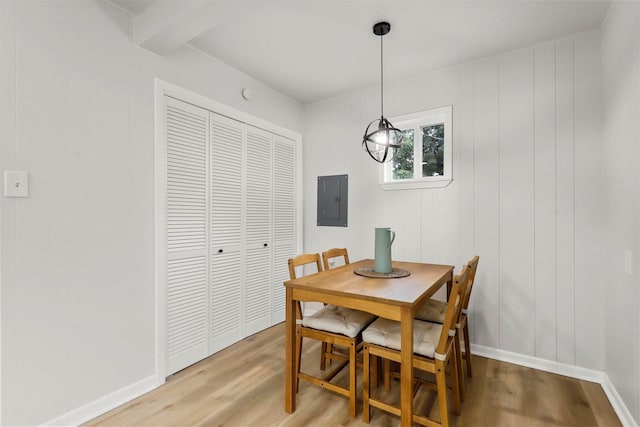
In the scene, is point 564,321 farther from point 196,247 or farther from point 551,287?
point 196,247

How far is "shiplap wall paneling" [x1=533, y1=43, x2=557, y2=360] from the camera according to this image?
2.35 metres

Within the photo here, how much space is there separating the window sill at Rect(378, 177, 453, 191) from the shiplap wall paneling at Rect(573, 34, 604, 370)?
926 mm

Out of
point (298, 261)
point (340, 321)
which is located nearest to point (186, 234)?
point (298, 261)

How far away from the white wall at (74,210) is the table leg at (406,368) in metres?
1.69

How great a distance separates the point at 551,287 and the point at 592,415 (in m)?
0.84

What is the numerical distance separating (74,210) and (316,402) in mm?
1841

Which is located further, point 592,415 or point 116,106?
point 116,106

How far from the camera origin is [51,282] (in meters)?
1.65

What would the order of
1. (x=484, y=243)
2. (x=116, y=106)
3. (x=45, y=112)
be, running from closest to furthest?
1. (x=45, y=112)
2. (x=116, y=106)
3. (x=484, y=243)

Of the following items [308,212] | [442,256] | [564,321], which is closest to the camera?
[564,321]

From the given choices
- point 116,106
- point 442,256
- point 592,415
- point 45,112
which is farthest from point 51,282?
point 592,415

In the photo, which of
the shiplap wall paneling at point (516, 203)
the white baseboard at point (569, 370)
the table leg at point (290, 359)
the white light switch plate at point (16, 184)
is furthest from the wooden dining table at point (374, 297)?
the white light switch plate at point (16, 184)

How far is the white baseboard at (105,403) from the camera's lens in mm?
1700

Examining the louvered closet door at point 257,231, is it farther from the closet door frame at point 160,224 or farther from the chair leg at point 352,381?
the chair leg at point 352,381
